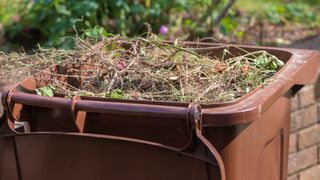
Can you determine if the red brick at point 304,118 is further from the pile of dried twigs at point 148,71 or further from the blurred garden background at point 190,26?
the pile of dried twigs at point 148,71

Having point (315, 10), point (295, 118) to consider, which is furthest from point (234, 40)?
point (315, 10)

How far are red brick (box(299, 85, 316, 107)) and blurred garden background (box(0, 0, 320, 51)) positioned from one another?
67 cm

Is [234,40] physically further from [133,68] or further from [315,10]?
[133,68]

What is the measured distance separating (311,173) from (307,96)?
0.52 m

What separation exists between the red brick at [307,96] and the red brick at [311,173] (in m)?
0.44

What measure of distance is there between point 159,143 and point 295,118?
2112 mm

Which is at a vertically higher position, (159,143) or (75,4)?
(75,4)

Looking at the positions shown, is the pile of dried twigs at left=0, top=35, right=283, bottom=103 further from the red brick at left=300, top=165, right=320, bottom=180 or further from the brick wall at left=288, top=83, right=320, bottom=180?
the red brick at left=300, top=165, right=320, bottom=180

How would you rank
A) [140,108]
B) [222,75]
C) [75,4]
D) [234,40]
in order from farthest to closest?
[234,40]
[75,4]
[222,75]
[140,108]

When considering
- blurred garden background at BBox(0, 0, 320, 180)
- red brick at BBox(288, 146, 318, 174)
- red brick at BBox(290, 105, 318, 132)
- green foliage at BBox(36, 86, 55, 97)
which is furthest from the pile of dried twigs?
red brick at BBox(288, 146, 318, 174)

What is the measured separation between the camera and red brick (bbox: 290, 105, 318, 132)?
3.94 metres

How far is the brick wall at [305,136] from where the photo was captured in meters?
3.96

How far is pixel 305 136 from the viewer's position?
4059mm

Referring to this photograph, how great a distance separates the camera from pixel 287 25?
5.18 metres
